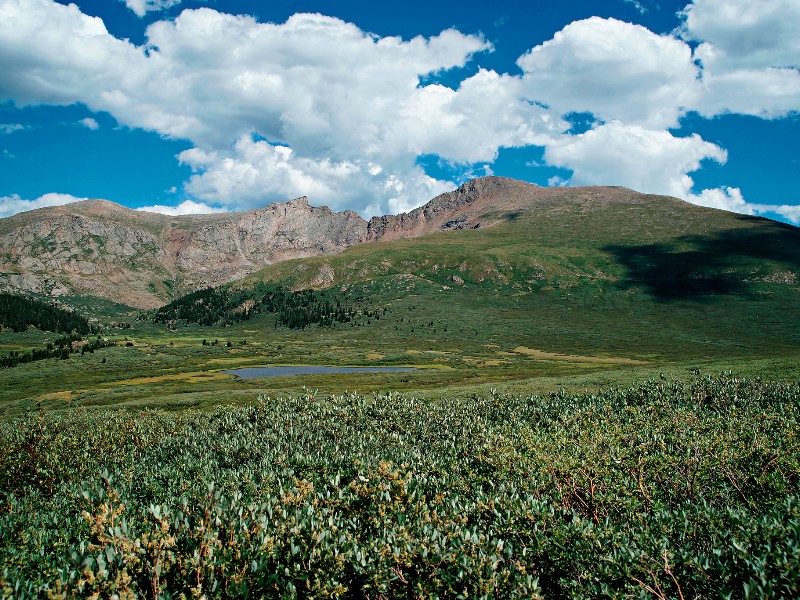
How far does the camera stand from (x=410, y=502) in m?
23.5

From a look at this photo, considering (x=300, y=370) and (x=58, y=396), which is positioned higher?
(x=300, y=370)

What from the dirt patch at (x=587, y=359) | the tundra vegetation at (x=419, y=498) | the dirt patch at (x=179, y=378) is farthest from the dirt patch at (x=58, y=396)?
the dirt patch at (x=587, y=359)

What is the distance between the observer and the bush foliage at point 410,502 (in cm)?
1608

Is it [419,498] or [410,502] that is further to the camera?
[419,498]

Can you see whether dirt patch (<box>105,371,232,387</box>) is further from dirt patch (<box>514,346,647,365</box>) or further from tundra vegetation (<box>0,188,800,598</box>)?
dirt patch (<box>514,346,647,365</box>)

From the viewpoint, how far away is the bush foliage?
1608 cm

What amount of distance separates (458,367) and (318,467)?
135 m

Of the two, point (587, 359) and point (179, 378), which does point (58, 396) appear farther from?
point (587, 359)

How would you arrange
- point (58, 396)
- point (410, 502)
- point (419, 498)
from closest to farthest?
point (410, 502), point (419, 498), point (58, 396)

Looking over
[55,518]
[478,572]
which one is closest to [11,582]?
[55,518]

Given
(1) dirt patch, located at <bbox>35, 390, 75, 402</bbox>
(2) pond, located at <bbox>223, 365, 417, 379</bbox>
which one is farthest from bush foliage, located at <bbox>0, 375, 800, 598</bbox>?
(2) pond, located at <bbox>223, 365, 417, 379</bbox>

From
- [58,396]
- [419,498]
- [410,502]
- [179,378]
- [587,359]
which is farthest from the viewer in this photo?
[587,359]

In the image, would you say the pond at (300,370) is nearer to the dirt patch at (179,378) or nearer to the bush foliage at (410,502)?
the dirt patch at (179,378)

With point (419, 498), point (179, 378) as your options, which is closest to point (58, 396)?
point (179, 378)
